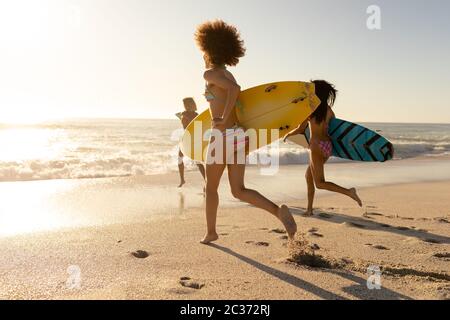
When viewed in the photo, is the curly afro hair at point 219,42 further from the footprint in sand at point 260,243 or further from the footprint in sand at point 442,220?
the footprint in sand at point 442,220

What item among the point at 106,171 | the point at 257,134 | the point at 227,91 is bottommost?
the point at 106,171

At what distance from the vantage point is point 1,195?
7.09m

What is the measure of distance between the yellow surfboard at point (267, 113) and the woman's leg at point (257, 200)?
46cm

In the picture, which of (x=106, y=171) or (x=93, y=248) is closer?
(x=93, y=248)

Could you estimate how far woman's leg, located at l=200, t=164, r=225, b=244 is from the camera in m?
3.85

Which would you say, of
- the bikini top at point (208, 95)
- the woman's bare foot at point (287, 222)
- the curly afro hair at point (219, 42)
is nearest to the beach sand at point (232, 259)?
the woman's bare foot at point (287, 222)

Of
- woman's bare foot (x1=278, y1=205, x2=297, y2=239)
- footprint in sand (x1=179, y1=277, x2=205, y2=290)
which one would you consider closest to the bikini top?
woman's bare foot (x1=278, y1=205, x2=297, y2=239)

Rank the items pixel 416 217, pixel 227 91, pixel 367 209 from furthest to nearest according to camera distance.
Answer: pixel 367 209 < pixel 416 217 < pixel 227 91

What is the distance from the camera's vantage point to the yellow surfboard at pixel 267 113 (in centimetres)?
413

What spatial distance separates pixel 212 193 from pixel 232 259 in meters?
0.70

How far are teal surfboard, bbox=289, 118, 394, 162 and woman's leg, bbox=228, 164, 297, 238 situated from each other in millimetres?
2713
